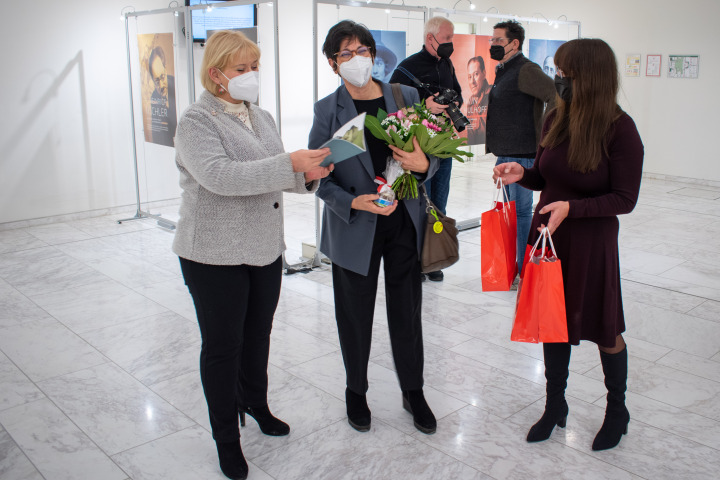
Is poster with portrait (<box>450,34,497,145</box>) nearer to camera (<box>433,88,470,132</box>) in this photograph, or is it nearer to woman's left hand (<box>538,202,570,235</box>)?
camera (<box>433,88,470,132</box>)

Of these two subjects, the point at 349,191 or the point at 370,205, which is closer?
the point at 370,205

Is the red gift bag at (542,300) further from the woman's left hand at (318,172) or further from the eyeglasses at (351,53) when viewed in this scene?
the eyeglasses at (351,53)

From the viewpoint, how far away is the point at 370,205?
7.80ft

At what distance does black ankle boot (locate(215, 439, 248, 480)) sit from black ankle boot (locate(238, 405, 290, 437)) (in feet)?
0.92

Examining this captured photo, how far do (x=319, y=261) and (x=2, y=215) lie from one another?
323 centimetres

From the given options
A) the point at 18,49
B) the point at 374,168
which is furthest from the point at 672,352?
the point at 18,49

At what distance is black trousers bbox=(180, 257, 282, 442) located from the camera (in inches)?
87.8

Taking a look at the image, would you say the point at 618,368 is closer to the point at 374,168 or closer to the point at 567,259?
the point at 567,259

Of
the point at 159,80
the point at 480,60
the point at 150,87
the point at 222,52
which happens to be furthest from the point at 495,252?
the point at 150,87

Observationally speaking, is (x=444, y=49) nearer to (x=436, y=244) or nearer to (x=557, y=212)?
(x=436, y=244)

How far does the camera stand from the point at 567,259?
2.41 m

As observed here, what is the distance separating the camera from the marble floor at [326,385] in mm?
2510

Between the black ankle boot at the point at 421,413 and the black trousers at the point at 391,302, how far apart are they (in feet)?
0.15

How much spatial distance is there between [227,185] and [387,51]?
341cm
